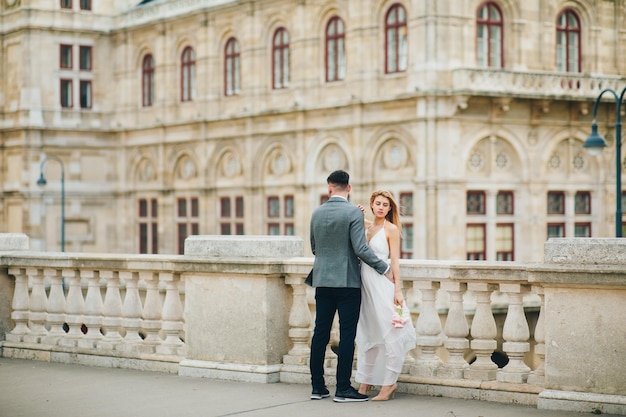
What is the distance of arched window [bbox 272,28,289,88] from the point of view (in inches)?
1556

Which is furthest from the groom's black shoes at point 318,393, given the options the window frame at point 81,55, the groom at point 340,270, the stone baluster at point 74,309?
the window frame at point 81,55

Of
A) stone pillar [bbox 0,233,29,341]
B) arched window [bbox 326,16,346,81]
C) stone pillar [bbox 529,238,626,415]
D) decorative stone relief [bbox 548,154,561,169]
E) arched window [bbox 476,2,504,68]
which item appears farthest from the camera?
arched window [bbox 326,16,346,81]

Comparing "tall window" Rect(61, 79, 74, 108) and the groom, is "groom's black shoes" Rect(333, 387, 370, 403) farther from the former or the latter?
"tall window" Rect(61, 79, 74, 108)

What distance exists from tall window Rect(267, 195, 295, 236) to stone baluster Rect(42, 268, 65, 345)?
26641 mm

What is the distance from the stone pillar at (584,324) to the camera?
8828 millimetres

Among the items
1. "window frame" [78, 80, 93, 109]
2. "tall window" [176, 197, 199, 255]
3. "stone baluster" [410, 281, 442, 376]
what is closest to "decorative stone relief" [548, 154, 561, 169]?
Answer: "tall window" [176, 197, 199, 255]

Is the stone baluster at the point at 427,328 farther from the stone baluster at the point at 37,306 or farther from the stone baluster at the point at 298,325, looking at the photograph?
the stone baluster at the point at 37,306

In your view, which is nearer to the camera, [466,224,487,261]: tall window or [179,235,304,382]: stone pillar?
[179,235,304,382]: stone pillar

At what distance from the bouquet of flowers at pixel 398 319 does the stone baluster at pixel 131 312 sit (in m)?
3.08

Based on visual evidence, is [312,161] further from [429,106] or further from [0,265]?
[0,265]

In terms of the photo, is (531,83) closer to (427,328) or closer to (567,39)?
(567,39)

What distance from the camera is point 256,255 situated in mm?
10625

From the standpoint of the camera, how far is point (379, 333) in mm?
9617

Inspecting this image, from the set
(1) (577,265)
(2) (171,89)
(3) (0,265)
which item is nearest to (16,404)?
(3) (0,265)
